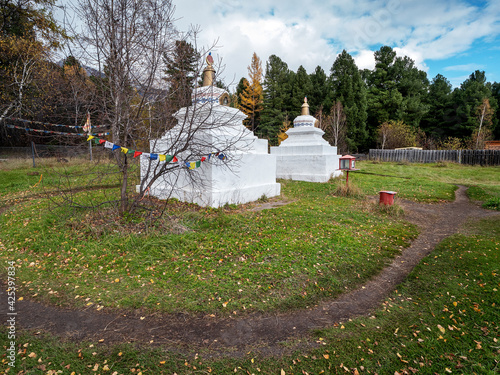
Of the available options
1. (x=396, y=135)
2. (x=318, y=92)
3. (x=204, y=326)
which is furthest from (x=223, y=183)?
(x=318, y=92)

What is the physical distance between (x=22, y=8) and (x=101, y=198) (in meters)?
13.3

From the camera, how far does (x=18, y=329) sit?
3.01 metres

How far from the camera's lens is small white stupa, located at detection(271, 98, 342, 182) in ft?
44.3

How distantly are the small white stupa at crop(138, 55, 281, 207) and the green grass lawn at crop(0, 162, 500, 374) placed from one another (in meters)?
0.88

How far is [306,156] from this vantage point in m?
13.7

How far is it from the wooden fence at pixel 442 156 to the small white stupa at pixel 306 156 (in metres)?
16.6

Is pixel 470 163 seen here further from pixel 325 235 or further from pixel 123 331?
pixel 123 331

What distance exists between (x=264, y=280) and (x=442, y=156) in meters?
28.7

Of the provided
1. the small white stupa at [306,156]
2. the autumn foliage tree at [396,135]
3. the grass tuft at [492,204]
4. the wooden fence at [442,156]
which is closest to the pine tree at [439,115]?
the autumn foliage tree at [396,135]

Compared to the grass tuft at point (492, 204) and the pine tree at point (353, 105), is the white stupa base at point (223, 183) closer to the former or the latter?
the grass tuft at point (492, 204)

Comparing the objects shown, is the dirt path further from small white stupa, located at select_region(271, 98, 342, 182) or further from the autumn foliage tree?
the autumn foliage tree

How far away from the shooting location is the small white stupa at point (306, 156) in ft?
44.3

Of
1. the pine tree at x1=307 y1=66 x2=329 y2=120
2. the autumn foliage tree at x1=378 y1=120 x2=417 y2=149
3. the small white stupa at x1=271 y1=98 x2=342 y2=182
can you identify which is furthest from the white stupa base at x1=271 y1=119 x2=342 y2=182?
the pine tree at x1=307 y1=66 x2=329 y2=120

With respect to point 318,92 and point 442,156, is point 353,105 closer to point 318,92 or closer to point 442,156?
point 318,92
